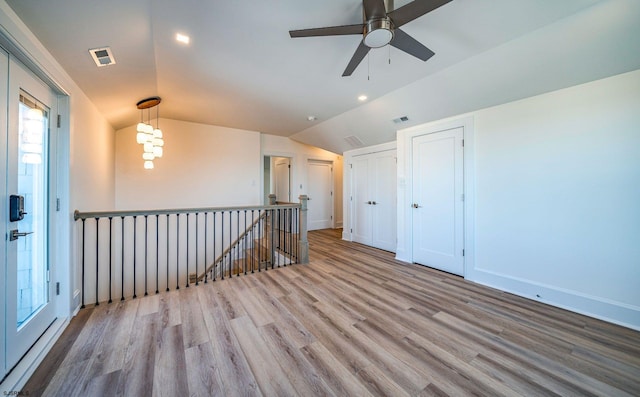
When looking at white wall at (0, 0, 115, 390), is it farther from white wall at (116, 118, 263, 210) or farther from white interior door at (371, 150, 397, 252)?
white interior door at (371, 150, 397, 252)

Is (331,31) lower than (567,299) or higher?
higher

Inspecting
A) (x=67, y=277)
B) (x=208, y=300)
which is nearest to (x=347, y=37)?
(x=208, y=300)

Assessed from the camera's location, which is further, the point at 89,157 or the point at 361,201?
the point at 361,201

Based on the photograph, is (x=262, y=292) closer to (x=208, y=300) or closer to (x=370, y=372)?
(x=208, y=300)

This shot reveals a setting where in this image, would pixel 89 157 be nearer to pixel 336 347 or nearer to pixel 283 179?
pixel 336 347

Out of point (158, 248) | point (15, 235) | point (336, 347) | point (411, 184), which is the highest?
point (411, 184)

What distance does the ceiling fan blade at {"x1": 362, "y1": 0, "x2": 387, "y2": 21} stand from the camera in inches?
60.3

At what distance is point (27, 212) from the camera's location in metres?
1.74

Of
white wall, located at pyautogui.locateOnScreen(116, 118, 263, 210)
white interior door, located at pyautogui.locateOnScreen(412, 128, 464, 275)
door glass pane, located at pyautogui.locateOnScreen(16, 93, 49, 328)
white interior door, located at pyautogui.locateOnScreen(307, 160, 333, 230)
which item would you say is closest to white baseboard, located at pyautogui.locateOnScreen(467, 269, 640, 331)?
white interior door, located at pyautogui.locateOnScreen(412, 128, 464, 275)

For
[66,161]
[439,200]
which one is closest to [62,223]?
[66,161]

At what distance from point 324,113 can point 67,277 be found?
4.10m

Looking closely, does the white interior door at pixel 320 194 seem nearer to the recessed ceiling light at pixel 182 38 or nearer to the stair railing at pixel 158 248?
the stair railing at pixel 158 248

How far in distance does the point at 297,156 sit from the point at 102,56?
15.6 ft

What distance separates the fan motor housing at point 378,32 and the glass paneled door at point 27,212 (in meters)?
2.47
